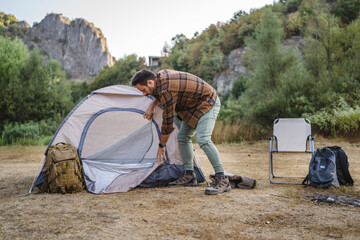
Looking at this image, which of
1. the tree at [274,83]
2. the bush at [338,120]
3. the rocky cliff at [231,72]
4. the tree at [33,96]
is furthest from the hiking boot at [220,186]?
the rocky cliff at [231,72]

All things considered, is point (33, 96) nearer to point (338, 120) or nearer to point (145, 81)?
point (338, 120)

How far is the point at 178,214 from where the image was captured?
9.46ft

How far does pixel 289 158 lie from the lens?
24.8 ft

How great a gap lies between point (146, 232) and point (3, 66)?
15194mm

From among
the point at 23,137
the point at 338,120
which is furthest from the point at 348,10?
the point at 23,137

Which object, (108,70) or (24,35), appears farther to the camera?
(24,35)

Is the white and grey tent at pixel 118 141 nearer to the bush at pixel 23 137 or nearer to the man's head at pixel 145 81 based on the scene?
the man's head at pixel 145 81

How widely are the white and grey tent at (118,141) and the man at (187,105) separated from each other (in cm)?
61

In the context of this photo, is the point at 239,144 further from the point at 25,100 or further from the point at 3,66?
the point at 3,66

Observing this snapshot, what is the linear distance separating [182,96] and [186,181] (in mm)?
1252

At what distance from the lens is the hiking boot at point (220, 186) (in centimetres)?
365

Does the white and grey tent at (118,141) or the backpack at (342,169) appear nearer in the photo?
the backpack at (342,169)

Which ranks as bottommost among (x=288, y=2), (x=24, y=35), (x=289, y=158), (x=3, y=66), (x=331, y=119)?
(x=289, y=158)

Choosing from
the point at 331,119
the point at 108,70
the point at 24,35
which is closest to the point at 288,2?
the point at 331,119
